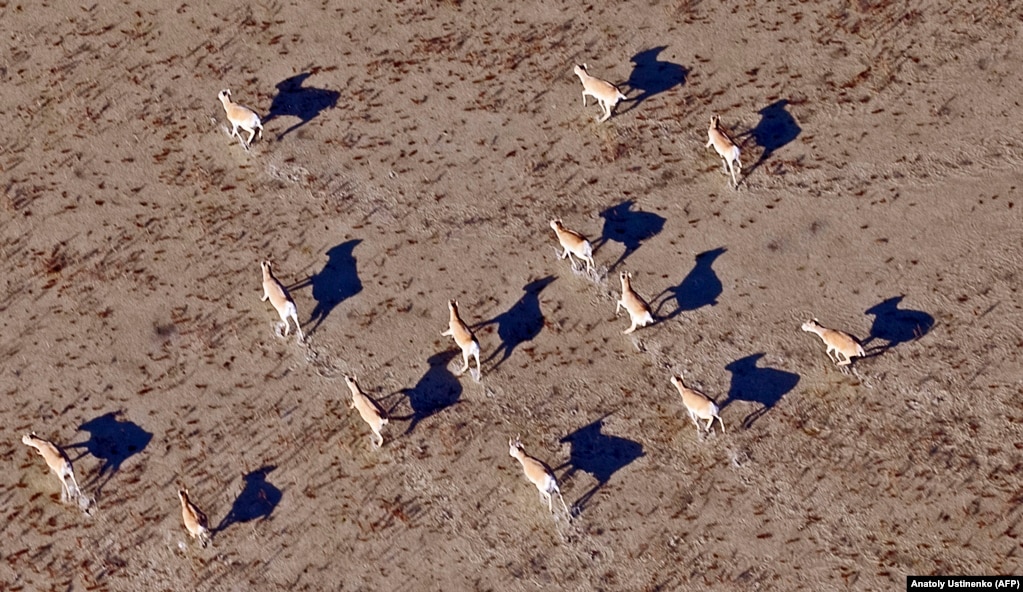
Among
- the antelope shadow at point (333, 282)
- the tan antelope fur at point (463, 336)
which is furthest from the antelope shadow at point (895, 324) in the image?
the antelope shadow at point (333, 282)

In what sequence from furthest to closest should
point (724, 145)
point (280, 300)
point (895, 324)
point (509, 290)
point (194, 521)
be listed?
point (724, 145)
point (509, 290)
point (895, 324)
point (280, 300)
point (194, 521)

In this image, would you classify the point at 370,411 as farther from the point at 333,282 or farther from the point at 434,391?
the point at 333,282

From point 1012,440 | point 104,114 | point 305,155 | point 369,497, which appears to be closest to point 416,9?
point 305,155

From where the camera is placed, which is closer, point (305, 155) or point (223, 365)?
point (223, 365)

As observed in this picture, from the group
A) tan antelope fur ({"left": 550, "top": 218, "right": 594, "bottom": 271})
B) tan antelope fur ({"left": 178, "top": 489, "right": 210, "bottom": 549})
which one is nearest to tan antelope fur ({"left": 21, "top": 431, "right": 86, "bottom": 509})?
tan antelope fur ({"left": 178, "top": 489, "right": 210, "bottom": 549})

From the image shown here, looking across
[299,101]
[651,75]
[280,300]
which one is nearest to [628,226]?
[651,75]

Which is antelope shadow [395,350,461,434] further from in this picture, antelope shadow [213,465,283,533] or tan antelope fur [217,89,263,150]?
tan antelope fur [217,89,263,150]

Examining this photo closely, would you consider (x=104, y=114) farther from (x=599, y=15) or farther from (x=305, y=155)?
(x=599, y=15)
